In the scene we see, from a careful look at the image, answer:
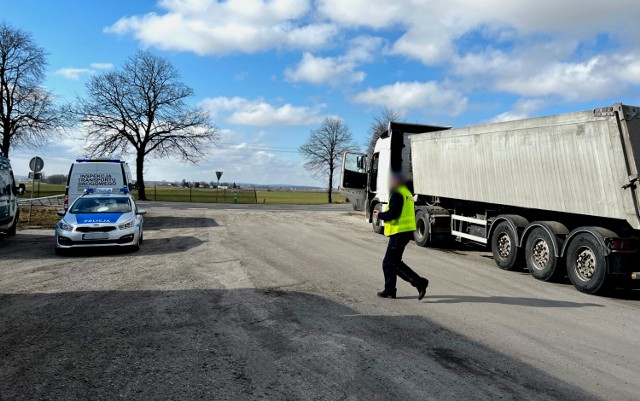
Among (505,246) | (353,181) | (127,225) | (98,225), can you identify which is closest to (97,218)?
(98,225)

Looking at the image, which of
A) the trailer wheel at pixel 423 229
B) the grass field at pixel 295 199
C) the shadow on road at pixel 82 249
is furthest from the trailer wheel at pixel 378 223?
the grass field at pixel 295 199

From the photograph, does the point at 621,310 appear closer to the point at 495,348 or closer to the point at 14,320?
the point at 495,348

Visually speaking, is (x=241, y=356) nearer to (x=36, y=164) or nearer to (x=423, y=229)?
(x=423, y=229)

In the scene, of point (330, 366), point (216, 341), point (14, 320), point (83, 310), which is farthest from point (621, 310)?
point (14, 320)

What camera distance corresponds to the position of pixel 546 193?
29.2 ft

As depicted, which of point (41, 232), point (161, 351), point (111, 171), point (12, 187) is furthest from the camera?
point (111, 171)

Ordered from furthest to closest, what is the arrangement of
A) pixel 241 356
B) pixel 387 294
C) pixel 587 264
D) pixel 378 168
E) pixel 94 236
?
pixel 378 168 < pixel 94 236 < pixel 587 264 < pixel 387 294 < pixel 241 356

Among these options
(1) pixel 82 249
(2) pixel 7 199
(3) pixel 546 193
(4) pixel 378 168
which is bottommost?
(1) pixel 82 249

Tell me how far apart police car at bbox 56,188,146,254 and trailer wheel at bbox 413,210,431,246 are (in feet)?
25.8

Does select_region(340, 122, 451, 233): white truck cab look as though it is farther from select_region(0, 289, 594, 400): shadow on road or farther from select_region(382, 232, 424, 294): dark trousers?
select_region(0, 289, 594, 400): shadow on road

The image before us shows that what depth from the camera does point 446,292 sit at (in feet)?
24.3

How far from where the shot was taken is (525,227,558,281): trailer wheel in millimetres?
8547

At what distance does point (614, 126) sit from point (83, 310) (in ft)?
27.1

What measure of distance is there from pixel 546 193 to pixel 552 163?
0.62m
